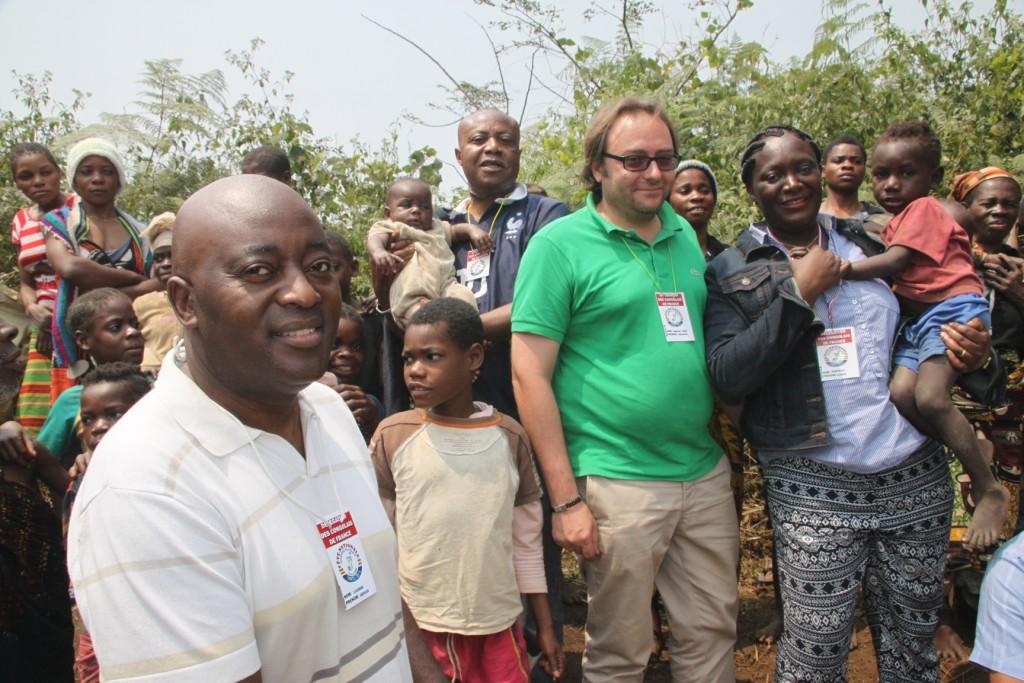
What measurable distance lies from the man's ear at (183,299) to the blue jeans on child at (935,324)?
230 cm

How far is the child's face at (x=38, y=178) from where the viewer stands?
14.1 feet

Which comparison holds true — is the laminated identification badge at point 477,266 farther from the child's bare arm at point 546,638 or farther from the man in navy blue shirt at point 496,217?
the child's bare arm at point 546,638

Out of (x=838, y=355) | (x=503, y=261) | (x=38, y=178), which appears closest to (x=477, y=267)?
(x=503, y=261)

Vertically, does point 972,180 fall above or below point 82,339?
above

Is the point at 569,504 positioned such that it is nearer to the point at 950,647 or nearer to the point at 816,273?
the point at 816,273

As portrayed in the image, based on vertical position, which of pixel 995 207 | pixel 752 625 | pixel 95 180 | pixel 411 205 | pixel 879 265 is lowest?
pixel 752 625

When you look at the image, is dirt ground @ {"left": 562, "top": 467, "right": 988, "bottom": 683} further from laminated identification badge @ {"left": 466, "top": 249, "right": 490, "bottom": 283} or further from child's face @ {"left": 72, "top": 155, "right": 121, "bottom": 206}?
child's face @ {"left": 72, "top": 155, "right": 121, "bottom": 206}

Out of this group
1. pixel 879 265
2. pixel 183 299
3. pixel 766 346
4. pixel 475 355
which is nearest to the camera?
pixel 183 299

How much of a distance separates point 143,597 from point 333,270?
23.6 inches

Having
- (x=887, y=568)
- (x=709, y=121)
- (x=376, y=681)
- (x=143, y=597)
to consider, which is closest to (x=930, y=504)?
(x=887, y=568)

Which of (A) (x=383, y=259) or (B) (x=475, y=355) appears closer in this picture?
(B) (x=475, y=355)

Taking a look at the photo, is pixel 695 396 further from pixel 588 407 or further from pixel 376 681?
pixel 376 681

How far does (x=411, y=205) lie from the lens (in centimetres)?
361

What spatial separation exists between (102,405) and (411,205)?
1.55 meters
